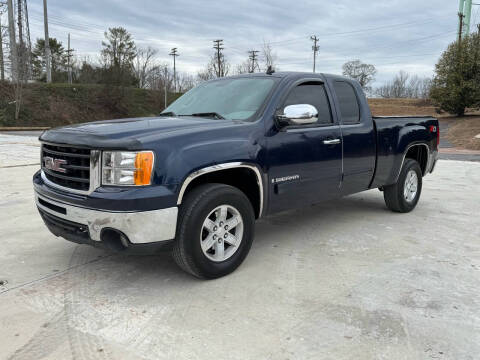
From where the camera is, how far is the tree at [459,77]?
3070cm

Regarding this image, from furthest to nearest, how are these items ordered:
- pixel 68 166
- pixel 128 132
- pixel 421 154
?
pixel 421 154 → pixel 68 166 → pixel 128 132

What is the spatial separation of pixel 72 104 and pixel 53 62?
1779 centimetres

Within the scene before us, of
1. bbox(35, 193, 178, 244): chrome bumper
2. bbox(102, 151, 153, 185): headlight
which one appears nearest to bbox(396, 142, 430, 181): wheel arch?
bbox(35, 193, 178, 244): chrome bumper

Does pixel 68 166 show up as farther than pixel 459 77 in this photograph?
No

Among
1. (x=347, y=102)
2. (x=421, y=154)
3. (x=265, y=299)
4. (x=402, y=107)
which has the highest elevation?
(x=402, y=107)

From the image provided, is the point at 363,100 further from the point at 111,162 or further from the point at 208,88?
the point at 111,162

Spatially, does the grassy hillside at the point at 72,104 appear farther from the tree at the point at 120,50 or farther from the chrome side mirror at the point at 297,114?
the chrome side mirror at the point at 297,114

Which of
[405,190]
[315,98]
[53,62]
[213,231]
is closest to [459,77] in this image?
[405,190]

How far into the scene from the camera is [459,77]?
102ft

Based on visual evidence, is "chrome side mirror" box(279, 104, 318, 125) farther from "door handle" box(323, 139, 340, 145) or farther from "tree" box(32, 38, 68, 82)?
"tree" box(32, 38, 68, 82)

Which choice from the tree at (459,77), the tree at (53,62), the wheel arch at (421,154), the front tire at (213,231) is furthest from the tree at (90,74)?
the front tire at (213,231)

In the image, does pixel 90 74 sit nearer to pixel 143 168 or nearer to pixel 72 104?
pixel 72 104

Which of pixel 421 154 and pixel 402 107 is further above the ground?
pixel 402 107

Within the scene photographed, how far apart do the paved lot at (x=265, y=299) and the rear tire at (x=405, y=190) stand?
71 cm
